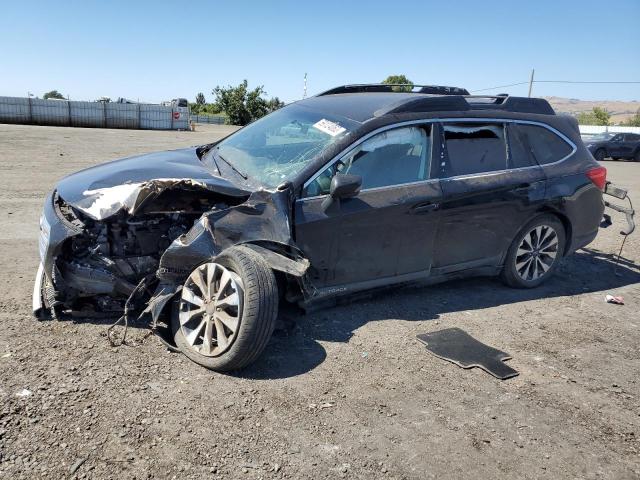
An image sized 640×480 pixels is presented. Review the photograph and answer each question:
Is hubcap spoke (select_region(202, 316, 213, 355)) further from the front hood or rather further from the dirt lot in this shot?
the front hood

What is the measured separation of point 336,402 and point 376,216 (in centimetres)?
154

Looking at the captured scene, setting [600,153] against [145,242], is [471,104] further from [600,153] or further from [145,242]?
[600,153]

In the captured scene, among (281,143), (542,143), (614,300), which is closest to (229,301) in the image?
(281,143)

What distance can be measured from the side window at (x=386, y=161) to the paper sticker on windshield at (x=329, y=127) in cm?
24

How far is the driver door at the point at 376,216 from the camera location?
402 cm

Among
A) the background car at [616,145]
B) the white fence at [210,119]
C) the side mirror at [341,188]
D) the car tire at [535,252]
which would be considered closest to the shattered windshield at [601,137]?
the background car at [616,145]

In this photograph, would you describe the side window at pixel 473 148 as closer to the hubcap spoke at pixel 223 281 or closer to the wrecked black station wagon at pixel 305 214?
the wrecked black station wagon at pixel 305 214

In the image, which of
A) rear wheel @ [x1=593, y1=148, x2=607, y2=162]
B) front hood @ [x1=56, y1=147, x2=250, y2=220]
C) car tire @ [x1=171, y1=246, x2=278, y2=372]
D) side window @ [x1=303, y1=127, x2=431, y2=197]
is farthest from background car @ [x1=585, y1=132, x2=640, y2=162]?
car tire @ [x1=171, y1=246, x2=278, y2=372]

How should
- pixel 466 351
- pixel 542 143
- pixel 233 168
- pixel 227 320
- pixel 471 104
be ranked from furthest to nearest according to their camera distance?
pixel 542 143
pixel 471 104
pixel 233 168
pixel 466 351
pixel 227 320

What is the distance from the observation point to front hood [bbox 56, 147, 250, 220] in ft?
12.5

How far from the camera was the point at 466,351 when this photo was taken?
4.11 m

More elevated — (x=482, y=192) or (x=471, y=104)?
(x=471, y=104)

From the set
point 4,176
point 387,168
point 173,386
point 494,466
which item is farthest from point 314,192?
point 4,176

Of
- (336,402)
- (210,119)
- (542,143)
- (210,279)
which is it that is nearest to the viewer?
(336,402)
